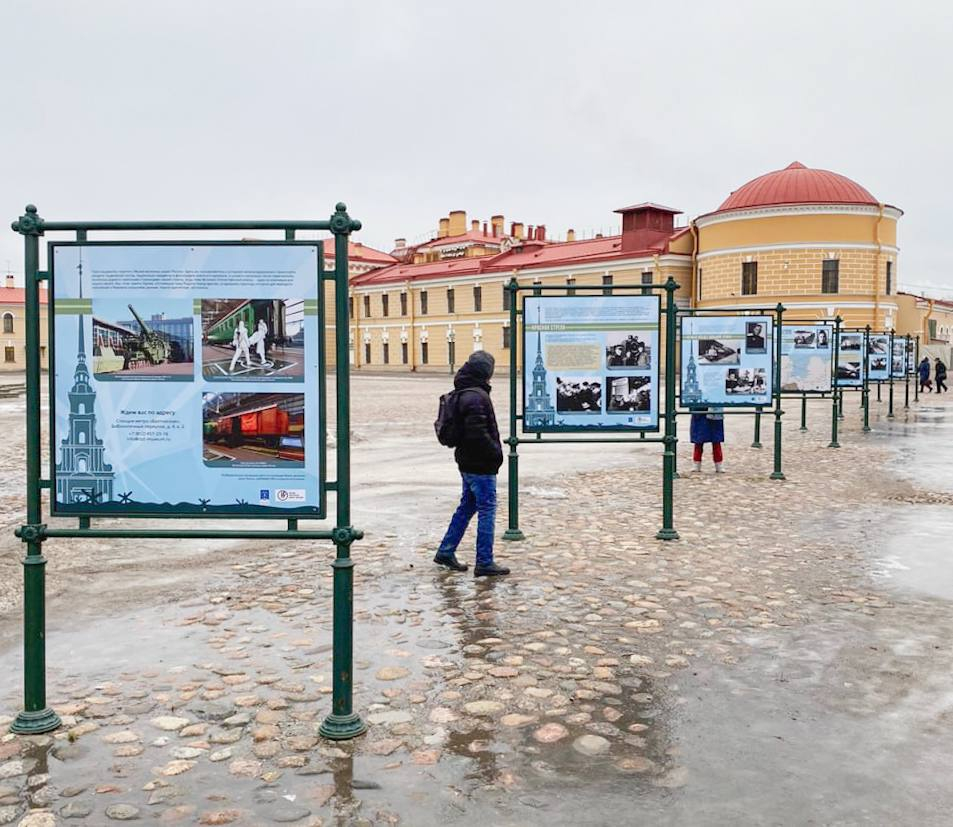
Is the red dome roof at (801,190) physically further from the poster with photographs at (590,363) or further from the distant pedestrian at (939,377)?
the poster with photographs at (590,363)

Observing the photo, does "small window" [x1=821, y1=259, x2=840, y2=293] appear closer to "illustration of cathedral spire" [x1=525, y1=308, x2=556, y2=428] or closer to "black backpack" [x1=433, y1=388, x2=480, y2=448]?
"illustration of cathedral spire" [x1=525, y1=308, x2=556, y2=428]

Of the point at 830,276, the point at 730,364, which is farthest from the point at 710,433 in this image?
the point at 830,276

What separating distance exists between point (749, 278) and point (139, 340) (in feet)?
162

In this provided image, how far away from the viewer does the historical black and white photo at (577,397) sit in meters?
8.71

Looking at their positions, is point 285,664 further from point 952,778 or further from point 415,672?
point 952,778

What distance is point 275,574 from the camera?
730 centimetres

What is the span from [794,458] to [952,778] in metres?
11.8

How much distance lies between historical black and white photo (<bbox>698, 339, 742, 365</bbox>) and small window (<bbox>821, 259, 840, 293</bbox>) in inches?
1573

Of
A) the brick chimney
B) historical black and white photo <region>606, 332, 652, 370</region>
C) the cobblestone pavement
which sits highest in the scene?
the brick chimney

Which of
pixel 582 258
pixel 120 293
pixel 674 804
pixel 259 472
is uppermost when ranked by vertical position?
pixel 582 258

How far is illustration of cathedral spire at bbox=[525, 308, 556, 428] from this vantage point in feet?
28.5

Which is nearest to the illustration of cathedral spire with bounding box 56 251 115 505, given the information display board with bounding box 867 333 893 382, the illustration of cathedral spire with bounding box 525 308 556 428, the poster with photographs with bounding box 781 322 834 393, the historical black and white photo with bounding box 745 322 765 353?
the illustration of cathedral spire with bounding box 525 308 556 428

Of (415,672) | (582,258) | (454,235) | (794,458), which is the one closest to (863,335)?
(794,458)

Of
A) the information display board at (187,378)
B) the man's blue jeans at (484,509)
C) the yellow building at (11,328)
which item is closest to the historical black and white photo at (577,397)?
the man's blue jeans at (484,509)
